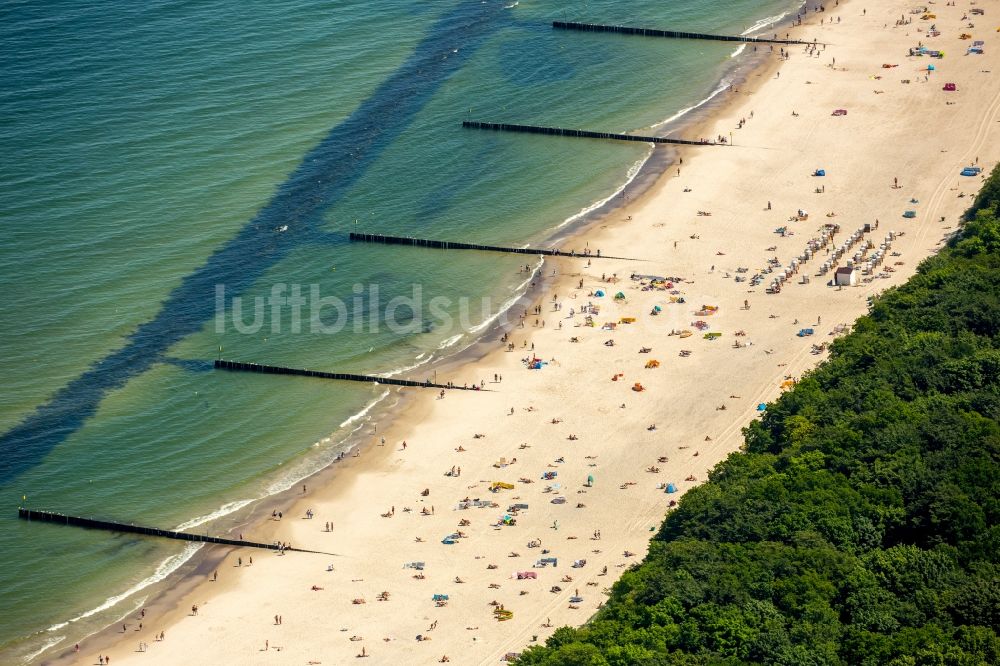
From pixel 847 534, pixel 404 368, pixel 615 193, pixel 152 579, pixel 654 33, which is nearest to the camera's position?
pixel 847 534

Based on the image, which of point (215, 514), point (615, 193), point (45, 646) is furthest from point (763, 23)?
point (45, 646)

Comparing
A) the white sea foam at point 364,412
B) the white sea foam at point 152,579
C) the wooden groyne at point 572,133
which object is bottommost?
the white sea foam at point 152,579

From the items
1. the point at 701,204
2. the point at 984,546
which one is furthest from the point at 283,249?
the point at 984,546

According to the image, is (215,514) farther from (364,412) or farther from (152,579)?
(364,412)

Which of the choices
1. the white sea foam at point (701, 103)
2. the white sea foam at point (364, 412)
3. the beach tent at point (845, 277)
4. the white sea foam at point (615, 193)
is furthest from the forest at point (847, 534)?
the white sea foam at point (701, 103)

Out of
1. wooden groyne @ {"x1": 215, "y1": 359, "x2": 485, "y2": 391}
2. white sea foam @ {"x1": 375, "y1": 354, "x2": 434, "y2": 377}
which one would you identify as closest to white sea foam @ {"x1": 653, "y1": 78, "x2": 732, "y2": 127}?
white sea foam @ {"x1": 375, "y1": 354, "x2": 434, "y2": 377}

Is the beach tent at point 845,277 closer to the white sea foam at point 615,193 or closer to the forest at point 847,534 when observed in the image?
the forest at point 847,534

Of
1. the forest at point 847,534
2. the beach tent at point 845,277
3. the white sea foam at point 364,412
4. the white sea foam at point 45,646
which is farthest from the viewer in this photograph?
the beach tent at point 845,277
